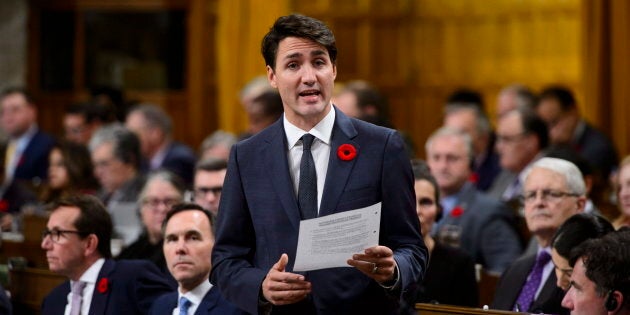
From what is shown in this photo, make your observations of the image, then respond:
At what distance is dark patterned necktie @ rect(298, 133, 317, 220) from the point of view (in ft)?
10.0

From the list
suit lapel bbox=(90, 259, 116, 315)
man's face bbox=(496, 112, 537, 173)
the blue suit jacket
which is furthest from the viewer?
man's face bbox=(496, 112, 537, 173)

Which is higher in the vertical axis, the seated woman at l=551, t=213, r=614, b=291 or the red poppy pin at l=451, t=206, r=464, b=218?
the seated woman at l=551, t=213, r=614, b=291

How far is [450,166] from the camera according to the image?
6.76 metres

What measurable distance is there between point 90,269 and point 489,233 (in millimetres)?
2214

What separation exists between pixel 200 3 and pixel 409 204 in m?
8.61

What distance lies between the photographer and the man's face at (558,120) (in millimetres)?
8859

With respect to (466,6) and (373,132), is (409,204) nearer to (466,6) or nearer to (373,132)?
(373,132)

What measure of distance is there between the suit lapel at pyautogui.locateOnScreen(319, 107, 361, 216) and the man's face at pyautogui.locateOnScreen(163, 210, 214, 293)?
1541mm

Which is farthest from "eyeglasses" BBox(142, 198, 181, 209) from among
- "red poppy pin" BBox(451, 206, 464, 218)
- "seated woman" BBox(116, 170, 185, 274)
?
"red poppy pin" BBox(451, 206, 464, 218)

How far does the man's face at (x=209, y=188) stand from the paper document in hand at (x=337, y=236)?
3.11 meters

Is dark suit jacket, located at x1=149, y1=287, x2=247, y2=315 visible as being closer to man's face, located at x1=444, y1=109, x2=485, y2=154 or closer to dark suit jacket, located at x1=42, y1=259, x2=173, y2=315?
dark suit jacket, located at x1=42, y1=259, x2=173, y2=315

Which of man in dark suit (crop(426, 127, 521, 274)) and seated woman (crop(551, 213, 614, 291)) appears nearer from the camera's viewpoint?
seated woman (crop(551, 213, 614, 291))

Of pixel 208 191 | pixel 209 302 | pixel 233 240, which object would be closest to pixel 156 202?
pixel 208 191

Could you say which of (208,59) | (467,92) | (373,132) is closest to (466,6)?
(467,92)
